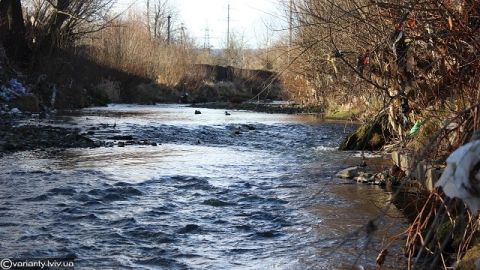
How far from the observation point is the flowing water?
16.1 feet

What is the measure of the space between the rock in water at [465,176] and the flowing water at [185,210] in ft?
1.33

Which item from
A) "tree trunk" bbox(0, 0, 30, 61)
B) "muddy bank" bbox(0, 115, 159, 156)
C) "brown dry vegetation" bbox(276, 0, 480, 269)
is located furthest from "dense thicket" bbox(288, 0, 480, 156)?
"tree trunk" bbox(0, 0, 30, 61)

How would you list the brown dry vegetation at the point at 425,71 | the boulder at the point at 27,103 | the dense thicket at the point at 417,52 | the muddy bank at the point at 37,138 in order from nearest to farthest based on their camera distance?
the brown dry vegetation at the point at 425,71, the dense thicket at the point at 417,52, the muddy bank at the point at 37,138, the boulder at the point at 27,103

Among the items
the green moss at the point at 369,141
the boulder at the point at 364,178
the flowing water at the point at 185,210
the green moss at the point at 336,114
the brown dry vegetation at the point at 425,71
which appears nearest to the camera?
the brown dry vegetation at the point at 425,71

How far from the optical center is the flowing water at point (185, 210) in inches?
193

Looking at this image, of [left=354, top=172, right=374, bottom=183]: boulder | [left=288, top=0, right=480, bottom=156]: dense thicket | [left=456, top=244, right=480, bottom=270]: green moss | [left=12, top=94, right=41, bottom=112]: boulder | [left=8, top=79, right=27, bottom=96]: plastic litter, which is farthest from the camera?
[left=8, top=79, right=27, bottom=96]: plastic litter

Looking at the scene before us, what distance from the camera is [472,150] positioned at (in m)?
2.18

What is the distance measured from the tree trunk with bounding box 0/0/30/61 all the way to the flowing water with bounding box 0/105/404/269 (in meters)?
15.1

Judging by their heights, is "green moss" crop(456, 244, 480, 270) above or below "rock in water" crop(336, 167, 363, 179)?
above

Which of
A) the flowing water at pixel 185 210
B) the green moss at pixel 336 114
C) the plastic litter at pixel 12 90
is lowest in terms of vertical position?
the flowing water at pixel 185 210

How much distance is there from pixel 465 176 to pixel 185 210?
4778mm

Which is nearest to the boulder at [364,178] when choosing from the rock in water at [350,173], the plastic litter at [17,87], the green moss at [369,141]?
the rock in water at [350,173]

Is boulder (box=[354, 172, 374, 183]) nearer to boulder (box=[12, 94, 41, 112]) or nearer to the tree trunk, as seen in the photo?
boulder (box=[12, 94, 41, 112])

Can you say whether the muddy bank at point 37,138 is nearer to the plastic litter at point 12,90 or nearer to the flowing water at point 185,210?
the flowing water at point 185,210
